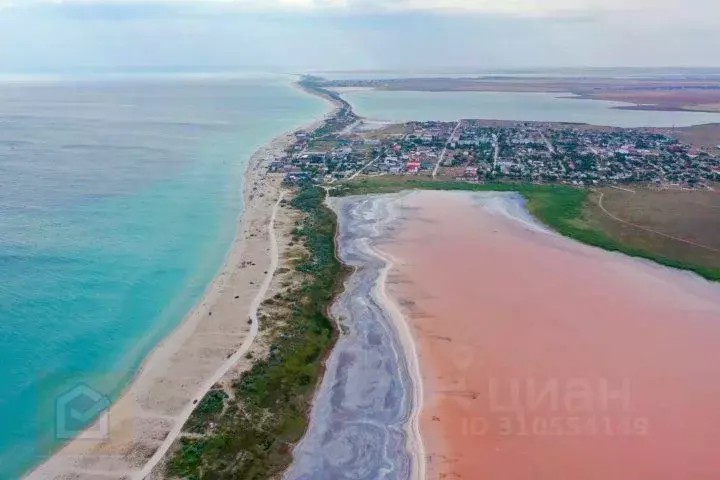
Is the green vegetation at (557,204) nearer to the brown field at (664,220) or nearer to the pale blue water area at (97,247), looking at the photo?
the brown field at (664,220)

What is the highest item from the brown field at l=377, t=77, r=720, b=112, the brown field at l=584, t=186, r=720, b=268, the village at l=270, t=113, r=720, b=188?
the brown field at l=377, t=77, r=720, b=112

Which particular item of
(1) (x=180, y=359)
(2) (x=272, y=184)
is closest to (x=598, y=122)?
(2) (x=272, y=184)

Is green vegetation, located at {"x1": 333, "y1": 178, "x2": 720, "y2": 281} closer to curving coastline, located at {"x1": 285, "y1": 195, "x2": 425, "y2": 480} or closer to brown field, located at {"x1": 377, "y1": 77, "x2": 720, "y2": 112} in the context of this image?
curving coastline, located at {"x1": 285, "y1": 195, "x2": 425, "y2": 480}

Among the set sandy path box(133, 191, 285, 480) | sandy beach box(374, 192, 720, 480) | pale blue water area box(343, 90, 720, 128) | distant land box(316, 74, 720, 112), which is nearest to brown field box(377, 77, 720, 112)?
distant land box(316, 74, 720, 112)
